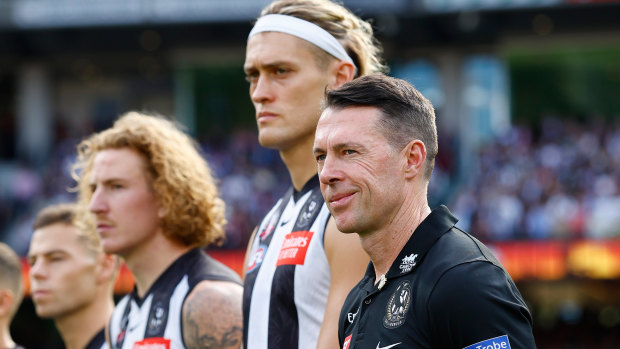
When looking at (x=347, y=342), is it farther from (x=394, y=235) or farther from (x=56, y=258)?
(x=56, y=258)

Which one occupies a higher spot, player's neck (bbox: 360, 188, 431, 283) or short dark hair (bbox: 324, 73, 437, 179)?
short dark hair (bbox: 324, 73, 437, 179)

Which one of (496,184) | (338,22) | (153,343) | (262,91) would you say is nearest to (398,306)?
(262,91)

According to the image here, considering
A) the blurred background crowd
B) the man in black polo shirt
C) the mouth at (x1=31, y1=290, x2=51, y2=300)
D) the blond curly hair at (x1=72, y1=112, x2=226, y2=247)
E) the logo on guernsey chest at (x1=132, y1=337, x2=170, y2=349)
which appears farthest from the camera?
the blurred background crowd

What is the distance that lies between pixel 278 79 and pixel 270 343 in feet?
3.50

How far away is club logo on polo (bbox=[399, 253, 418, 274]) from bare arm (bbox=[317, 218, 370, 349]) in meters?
0.53

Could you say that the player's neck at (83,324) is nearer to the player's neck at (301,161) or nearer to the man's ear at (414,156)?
the player's neck at (301,161)

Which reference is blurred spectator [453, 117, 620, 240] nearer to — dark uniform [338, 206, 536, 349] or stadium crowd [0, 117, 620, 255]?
stadium crowd [0, 117, 620, 255]

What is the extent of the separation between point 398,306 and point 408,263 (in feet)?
0.47

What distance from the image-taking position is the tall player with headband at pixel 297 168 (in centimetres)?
330

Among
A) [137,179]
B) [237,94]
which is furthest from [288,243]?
[237,94]

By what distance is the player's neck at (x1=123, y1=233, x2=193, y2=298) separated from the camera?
4504 mm

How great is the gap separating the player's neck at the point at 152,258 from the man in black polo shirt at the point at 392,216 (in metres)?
1.86

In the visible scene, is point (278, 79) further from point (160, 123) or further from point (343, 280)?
point (160, 123)

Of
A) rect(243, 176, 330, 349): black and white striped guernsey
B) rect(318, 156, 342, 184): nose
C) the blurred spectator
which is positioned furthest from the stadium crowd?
rect(318, 156, 342, 184): nose
